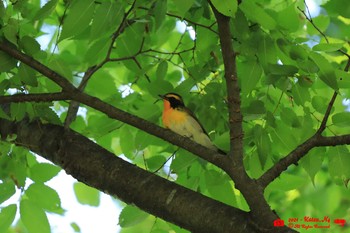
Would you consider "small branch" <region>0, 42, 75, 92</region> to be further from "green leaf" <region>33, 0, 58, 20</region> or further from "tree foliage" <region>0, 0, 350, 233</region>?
"green leaf" <region>33, 0, 58, 20</region>

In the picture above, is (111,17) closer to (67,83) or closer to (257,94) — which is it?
(67,83)

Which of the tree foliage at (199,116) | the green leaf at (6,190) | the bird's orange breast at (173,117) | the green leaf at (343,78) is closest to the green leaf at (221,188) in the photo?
the tree foliage at (199,116)

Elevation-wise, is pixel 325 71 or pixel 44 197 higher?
pixel 325 71

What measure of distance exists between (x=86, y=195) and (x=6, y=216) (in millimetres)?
1225

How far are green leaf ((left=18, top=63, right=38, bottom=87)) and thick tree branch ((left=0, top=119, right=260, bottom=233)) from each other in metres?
0.53

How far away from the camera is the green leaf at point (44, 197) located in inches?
139

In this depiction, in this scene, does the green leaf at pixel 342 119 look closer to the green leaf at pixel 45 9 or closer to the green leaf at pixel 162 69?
the green leaf at pixel 162 69

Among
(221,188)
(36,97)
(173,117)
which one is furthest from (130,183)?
(173,117)

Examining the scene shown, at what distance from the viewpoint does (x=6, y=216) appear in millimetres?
3580

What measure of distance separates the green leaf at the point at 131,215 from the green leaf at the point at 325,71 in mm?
1497

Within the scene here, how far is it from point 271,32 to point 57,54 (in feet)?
8.35

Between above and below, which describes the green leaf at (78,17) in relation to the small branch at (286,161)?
above

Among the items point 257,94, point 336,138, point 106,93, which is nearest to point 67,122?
point 106,93

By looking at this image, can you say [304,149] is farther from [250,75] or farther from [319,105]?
[250,75]
